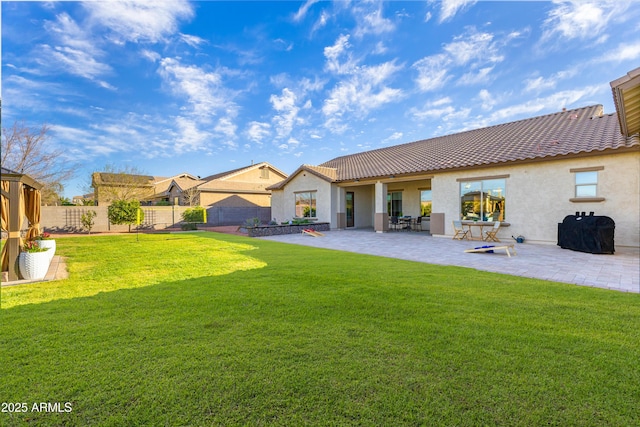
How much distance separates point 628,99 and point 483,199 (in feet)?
31.0

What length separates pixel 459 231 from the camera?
44.3 feet

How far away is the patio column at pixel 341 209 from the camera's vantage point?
19.2 metres

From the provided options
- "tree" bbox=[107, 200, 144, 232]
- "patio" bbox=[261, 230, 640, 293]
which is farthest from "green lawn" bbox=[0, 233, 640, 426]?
"tree" bbox=[107, 200, 144, 232]

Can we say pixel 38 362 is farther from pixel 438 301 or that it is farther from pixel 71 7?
pixel 71 7

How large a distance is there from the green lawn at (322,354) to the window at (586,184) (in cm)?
760

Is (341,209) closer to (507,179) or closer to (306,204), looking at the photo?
A: (306,204)

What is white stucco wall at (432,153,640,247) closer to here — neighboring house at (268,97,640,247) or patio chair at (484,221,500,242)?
neighboring house at (268,97,640,247)

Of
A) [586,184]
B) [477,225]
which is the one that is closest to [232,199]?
[477,225]

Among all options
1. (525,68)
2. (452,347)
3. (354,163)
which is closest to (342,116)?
(354,163)

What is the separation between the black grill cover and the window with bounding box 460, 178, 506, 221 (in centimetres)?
243

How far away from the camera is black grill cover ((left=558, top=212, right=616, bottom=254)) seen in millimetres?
9141

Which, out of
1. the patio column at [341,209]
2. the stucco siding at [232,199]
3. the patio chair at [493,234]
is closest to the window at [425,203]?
the patio column at [341,209]

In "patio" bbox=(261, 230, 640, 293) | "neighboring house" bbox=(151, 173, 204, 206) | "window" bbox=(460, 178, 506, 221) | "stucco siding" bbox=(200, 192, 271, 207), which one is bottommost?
"patio" bbox=(261, 230, 640, 293)

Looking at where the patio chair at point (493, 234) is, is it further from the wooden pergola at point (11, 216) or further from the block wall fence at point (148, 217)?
the block wall fence at point (148, 217)
